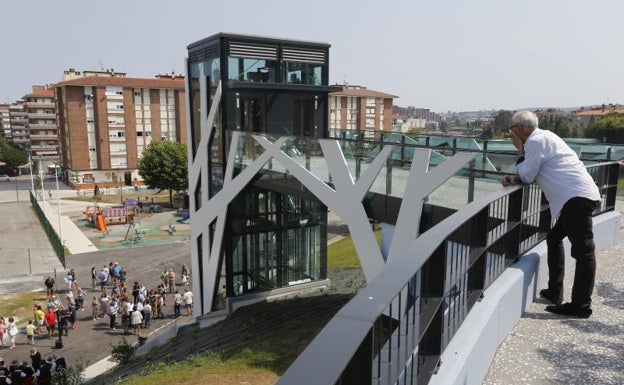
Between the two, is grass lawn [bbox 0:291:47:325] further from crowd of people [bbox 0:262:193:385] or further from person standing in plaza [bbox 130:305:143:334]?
person standing in plaza [bbox 130:305:143:334]

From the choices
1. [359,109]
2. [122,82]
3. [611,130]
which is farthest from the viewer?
[359,109]

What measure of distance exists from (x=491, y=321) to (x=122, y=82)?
6860 centimetres

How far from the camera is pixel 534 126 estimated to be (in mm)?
4465

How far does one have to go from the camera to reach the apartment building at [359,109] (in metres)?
79.0

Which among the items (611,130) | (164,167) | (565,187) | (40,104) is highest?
(40,104)

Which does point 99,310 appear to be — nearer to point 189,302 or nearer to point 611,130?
point 189,302

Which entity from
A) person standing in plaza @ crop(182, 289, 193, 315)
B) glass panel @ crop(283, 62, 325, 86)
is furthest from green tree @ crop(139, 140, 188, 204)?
glass panel @ crop(283, 62, 325, 86)

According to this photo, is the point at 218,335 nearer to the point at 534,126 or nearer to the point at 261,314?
the point at 261,314

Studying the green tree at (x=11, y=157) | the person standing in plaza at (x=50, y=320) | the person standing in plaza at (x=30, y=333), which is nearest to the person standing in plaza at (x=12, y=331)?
the person standing in plaza at (x=30, y=333)

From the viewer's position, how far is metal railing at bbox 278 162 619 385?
1471mm

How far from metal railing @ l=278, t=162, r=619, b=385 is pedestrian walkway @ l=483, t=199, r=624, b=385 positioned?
1.60 feet

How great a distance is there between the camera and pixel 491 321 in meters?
3.66

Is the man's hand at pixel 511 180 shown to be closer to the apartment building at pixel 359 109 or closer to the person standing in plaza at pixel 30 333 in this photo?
the person standing in plaza at pixel 30 333

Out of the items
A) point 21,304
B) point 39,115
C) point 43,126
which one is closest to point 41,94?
point 39,115
